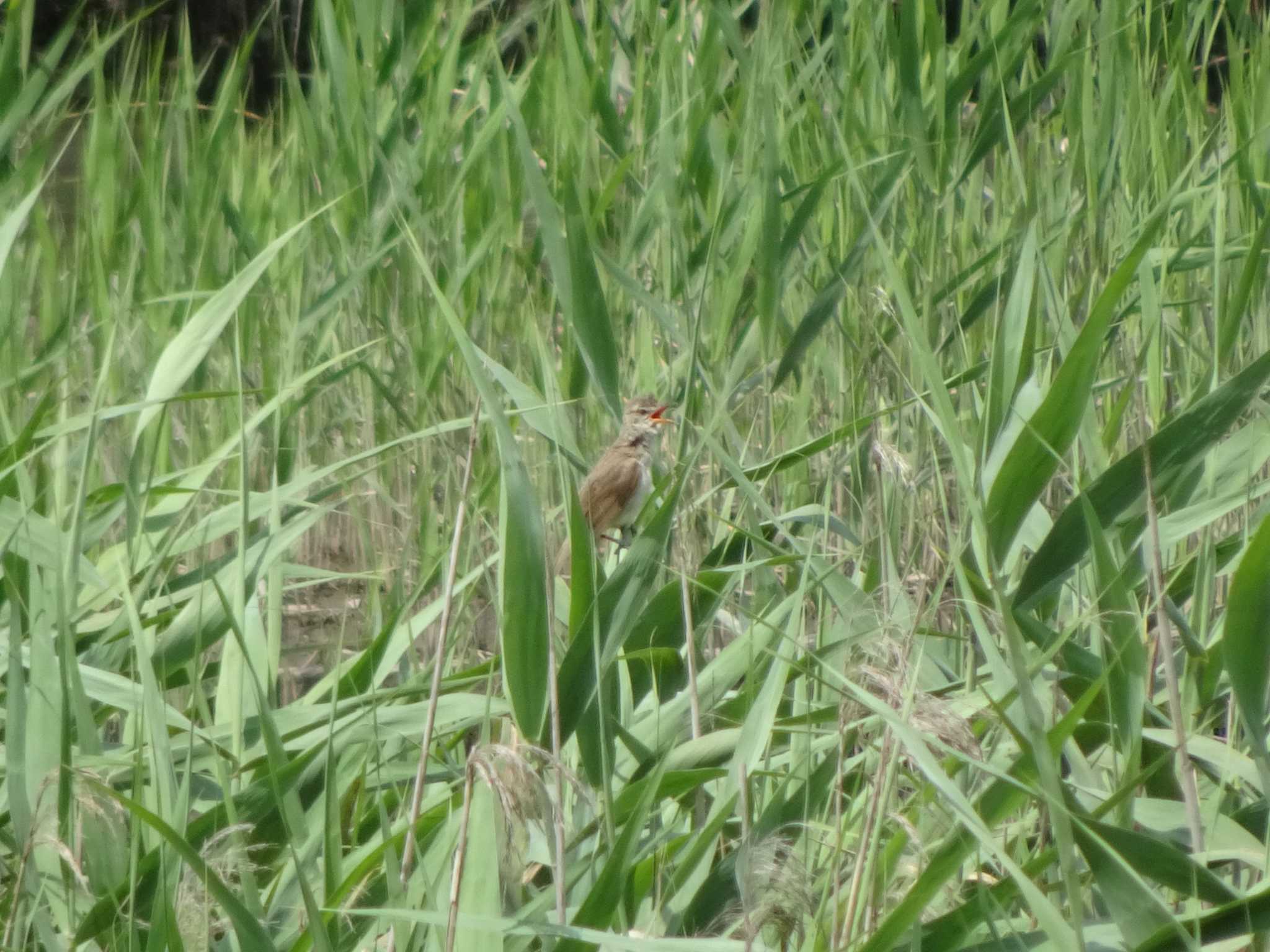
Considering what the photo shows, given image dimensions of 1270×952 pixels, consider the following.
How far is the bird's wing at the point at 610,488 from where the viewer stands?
2.95 m

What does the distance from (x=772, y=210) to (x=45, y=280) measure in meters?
1.53

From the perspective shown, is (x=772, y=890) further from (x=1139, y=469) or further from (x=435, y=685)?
(x=1139, y=469)

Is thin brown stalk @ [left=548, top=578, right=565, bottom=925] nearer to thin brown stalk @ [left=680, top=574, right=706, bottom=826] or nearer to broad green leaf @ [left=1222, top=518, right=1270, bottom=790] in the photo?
thin brown stalk @ [left=680, top=574, right=706, bottom=826]

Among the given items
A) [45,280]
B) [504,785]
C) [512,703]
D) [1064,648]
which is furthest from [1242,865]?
[45,280]

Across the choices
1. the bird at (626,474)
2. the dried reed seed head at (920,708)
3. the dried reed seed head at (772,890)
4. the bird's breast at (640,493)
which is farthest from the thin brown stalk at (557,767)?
the bird's breast at (640,493)

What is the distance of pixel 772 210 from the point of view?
84.9 inches

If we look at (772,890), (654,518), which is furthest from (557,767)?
(654,518)

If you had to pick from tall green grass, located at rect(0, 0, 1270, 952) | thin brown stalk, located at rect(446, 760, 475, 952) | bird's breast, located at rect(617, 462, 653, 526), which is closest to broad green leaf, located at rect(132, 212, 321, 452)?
tall green grass, located at rect(0, 0, 1270, 952)

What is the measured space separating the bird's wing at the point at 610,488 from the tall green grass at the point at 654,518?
0.15m

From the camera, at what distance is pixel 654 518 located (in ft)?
5.23

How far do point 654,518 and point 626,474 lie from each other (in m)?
1.53

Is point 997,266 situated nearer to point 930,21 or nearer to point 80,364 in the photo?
point 930,21

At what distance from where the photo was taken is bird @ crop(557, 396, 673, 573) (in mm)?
2855

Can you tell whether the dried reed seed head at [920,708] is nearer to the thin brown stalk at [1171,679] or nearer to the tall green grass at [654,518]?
the tall green grass at [654,518]
